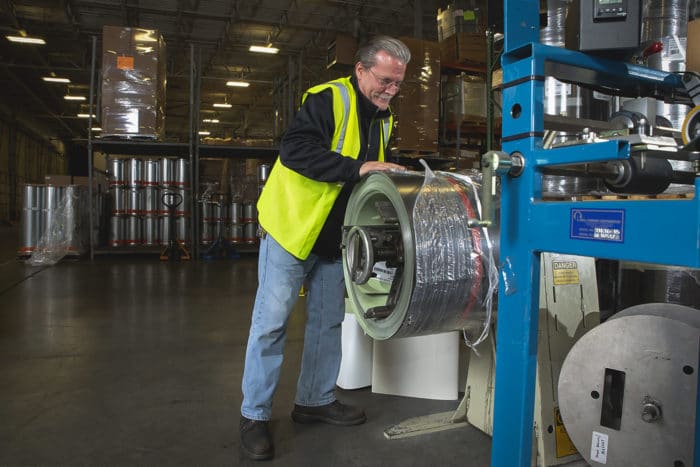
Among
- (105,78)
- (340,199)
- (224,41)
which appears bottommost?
(340,199)

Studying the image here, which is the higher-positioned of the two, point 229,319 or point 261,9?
point 261,9

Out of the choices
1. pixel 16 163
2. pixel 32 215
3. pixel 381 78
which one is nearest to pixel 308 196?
pixel 381 78

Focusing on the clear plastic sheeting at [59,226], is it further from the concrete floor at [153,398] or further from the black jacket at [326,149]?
the black jacket at [326,149]

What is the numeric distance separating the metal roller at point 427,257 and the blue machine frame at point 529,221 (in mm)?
347

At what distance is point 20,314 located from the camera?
14.3 feet

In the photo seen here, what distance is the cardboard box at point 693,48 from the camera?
2.15 metres

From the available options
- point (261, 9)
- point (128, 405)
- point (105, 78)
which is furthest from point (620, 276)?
point (261, 9)

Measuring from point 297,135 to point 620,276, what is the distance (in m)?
1.63

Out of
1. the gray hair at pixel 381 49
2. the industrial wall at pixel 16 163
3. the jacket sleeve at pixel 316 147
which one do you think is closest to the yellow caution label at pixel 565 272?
the jacket sleeve at pixel 316 147

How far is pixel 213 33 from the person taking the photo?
13.8m

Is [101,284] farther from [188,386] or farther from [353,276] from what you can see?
[353,276]

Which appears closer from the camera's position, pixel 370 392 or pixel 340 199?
pixel 340 199

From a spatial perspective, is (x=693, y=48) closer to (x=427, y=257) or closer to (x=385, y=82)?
(x=385, y=82)

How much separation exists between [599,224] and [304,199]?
3.98 ft
